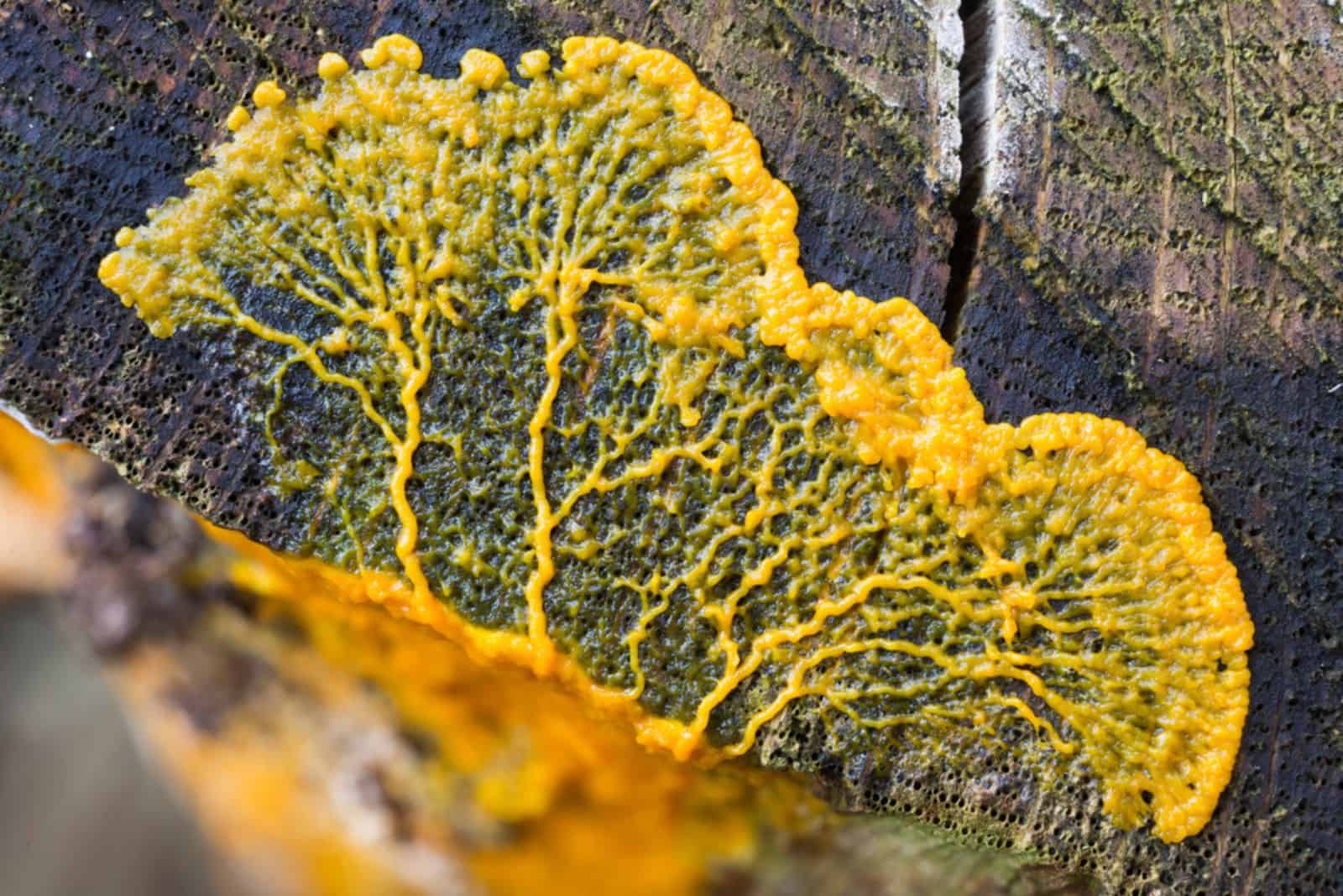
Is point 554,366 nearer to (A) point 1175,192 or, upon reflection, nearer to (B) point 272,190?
(B) point 272,190

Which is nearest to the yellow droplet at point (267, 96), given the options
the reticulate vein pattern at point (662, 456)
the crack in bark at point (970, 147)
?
the reticulate vein pattern at point (662, 456)

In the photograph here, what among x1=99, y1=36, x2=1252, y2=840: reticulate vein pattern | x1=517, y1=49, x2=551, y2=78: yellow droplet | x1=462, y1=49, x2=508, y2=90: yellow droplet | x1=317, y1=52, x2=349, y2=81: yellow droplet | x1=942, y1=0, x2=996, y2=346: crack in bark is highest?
x1=942, y1=0, x2=996, y2=346: crack in bark

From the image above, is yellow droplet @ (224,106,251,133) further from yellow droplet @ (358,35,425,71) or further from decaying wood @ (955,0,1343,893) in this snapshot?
decaying wood @ (955,0,1343,893)

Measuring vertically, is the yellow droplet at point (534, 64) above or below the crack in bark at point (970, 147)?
below

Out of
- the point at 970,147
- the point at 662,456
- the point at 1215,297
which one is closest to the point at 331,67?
the point at 662,456

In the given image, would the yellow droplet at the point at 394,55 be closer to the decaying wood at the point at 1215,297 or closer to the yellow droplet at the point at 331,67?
the yellow droplet at the point at 331,67

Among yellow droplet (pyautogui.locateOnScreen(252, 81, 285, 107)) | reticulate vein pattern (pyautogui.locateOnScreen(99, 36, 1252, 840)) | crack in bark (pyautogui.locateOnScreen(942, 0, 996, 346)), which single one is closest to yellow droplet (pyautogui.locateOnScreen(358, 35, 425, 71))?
reticulate vein pattern (pyautogui.locateOnScreen(99, 36, 1252, 840))

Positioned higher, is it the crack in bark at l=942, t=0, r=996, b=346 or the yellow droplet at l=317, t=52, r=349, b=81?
the crack in bark at l=942, t=0, r=996, b=346

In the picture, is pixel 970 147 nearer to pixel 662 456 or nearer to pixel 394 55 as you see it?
pixel 662 456

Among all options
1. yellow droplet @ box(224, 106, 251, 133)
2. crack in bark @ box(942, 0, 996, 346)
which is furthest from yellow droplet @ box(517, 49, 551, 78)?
crack in bark @ box(942, 0, 996, 346)
